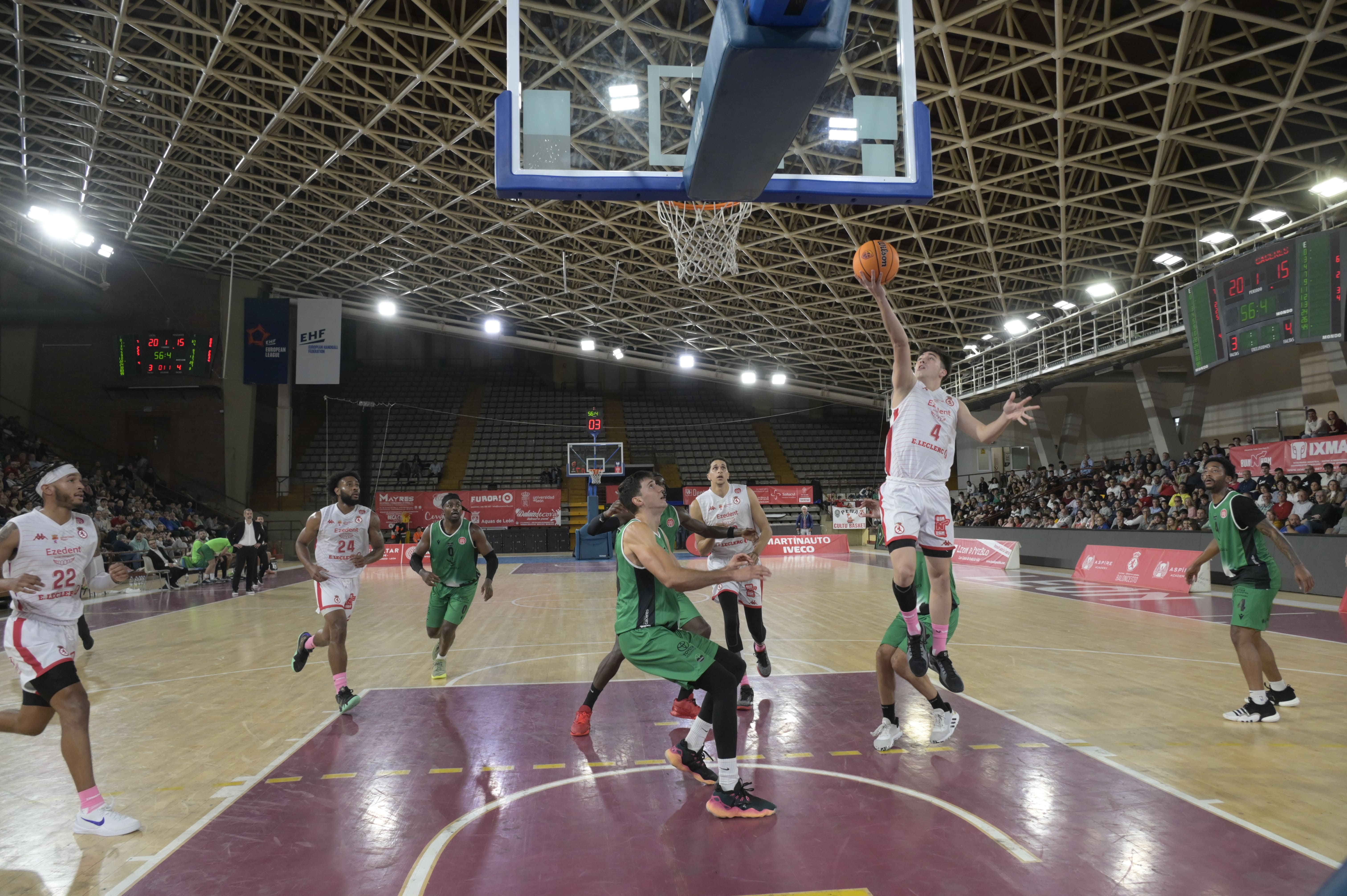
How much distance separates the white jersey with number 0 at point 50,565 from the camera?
4.16 metres

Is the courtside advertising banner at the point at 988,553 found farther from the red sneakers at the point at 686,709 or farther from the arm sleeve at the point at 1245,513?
the red sneakers at the point at 686,709

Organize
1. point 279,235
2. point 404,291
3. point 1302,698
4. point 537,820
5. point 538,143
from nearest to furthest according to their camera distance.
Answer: point 537,820, point 1302,698, point 538,143, point 279,235, point 404,291

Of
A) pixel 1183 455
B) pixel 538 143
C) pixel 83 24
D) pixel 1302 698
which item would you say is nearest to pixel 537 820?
pixel 538 143

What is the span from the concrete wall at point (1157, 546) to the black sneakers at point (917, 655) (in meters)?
4.49

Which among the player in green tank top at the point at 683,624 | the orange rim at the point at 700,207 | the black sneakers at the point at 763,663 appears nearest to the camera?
the player in green tank top at the point at 683,624

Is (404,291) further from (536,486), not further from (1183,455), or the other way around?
(1183,455)

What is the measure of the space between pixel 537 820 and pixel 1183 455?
24346 millimetres

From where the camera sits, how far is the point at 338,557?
6723mm

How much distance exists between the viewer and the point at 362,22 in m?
14.6

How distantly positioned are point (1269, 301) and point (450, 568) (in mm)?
15859

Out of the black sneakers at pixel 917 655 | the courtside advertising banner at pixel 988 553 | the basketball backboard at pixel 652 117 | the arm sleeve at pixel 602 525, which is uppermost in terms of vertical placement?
the basketball backboard at pixel 652 117

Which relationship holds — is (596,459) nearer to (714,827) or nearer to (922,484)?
(922,484)

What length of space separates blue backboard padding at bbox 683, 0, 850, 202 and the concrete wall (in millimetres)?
5912

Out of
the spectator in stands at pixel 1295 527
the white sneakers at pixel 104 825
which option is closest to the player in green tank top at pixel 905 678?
the white sneakers at pixel 104 825
